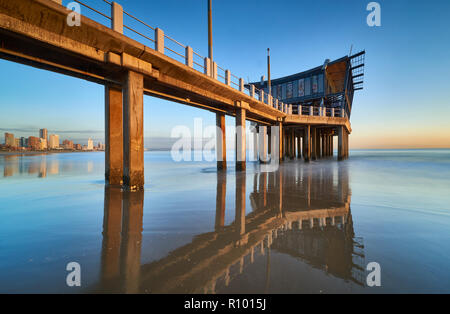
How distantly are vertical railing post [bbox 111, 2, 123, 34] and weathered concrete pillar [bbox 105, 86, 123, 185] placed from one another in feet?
11.6

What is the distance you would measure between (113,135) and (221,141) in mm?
9180

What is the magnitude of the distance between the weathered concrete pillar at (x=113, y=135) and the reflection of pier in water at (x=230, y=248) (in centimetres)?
508

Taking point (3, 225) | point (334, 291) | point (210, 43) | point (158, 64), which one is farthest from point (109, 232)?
point (210, 43)

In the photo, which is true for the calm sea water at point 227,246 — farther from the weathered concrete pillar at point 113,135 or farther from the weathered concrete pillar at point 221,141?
the weathered concrete pillar at point 221,141

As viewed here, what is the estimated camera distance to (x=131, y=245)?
319cm

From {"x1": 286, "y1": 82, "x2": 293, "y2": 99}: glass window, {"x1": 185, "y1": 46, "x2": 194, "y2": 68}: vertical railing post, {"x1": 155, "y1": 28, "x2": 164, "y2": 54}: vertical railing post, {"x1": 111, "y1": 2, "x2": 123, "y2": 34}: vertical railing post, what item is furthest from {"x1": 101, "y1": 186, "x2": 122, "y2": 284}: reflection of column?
{"x1": 286, "y1": 82, "x2": 293, "y2": 99}: glass window

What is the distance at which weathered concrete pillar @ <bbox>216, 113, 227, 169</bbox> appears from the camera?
1686cm

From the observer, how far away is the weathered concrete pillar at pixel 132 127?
7.96m

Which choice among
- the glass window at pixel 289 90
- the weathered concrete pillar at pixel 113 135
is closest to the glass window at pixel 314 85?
the glass window at pixel 289 90

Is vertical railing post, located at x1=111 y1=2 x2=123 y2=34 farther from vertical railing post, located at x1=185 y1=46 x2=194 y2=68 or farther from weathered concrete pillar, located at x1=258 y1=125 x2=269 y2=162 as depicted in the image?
weathered concrete pillar, located at x1=258 y1=125 x2=269 y2=162
